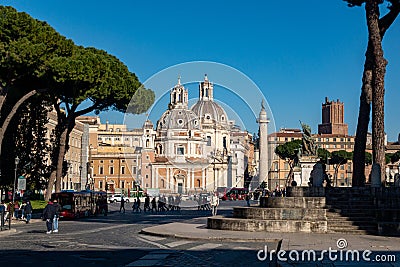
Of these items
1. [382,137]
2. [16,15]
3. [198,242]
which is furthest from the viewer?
[16,15]

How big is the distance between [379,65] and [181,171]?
9421cm

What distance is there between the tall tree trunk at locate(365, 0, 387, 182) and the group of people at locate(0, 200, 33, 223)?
1531 cm

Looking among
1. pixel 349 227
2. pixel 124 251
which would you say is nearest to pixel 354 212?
pixel 349 227

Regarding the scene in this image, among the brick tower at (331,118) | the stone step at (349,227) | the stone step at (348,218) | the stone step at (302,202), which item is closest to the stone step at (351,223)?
the stone step at (349,227)

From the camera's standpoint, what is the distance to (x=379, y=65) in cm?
2350

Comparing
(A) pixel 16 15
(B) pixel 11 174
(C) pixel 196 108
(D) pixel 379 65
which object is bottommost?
(B) pixel 11 174

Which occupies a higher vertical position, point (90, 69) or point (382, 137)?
point (90, 69)

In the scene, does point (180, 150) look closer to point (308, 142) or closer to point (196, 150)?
point (196, 150)

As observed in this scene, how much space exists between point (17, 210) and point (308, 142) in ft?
89.5

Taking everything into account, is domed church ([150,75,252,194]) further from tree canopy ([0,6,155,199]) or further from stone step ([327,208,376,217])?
stone step ([327,208,376,217])

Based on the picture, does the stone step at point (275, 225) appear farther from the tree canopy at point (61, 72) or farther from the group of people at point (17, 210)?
the tree canopy at point (61, 72)

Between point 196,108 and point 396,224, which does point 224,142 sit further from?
point 396,224

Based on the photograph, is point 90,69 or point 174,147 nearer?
point 90,69

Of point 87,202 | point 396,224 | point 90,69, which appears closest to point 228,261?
point 396,224
